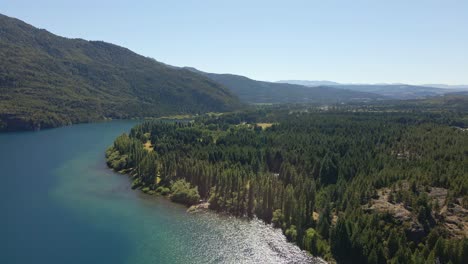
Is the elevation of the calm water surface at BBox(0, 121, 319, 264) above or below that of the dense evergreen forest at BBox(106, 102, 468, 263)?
below

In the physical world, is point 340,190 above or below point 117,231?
above

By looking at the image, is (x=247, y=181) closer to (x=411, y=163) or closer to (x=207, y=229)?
(x=207, y=229)

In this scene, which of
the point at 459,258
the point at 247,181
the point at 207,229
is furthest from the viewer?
the point at 247,181

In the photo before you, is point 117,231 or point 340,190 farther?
point 340,190

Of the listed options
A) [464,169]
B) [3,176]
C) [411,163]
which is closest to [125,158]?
Answer: [3,176]

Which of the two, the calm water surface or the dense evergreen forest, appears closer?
the dense evergreen forest
